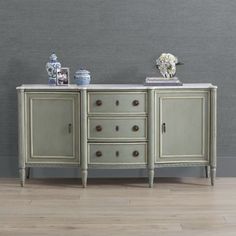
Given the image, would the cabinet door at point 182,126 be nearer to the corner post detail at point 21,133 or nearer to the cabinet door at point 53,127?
the cabinet door at point 53,127

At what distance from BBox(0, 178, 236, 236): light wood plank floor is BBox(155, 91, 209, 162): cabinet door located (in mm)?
256

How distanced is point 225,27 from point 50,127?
155 cm

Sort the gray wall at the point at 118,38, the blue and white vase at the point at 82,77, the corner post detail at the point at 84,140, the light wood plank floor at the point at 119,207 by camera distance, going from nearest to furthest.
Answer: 1. the light wood plank floor at the point at 119,207
2. the corner post detail at the point at 84,140
3. the blue and white vase at the point at 82,77
4. the gray wall at the point at 118,38

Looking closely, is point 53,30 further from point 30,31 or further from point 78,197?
point 78,197

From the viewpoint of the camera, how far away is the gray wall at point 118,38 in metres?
5.23

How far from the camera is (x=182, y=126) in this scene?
4.96 meters

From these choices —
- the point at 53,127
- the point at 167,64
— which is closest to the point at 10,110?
the point at 53,127

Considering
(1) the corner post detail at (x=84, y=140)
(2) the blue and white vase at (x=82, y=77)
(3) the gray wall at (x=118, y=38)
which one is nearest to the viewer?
(1) the corner post detail at (x=84, y=140)

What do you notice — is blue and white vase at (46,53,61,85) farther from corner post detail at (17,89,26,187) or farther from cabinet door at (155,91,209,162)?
cabinet door at (155,91,209,162)

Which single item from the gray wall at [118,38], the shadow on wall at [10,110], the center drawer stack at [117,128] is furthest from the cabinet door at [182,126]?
the shadow on wall at [10,110]

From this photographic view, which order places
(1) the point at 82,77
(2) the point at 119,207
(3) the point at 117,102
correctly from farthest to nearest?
(1) the point at 82,77
(3) the point at 117,102
(2) the point at 119,207

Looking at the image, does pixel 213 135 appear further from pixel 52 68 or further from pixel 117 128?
pixel 52 68

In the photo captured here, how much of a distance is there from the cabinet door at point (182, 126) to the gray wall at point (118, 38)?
393mm

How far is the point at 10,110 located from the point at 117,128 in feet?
3.05
